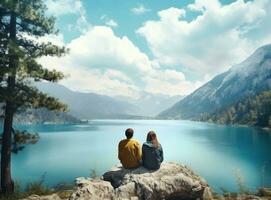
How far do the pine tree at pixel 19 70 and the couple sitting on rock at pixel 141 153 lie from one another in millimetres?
7946

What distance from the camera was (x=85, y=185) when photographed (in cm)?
1387

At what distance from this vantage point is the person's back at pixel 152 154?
1588 cm

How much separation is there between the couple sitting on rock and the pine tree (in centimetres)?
795

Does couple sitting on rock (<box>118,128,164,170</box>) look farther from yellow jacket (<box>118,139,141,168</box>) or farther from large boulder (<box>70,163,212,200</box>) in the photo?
large boulder (<box>70,163,212,200</box>)

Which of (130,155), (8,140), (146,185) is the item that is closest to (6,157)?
(8,140)

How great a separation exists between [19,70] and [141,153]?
873cm

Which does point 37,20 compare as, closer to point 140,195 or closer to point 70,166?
point 140,195

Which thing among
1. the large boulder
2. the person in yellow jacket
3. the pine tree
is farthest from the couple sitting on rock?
the pine tree

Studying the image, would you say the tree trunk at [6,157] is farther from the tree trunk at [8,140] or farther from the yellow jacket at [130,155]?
the yellow jacket at [130,155]

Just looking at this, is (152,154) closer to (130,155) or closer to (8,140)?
(130,155)

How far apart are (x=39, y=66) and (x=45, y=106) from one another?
2545 mm

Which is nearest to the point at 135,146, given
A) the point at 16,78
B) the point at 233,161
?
the point at 16,78

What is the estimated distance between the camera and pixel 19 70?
66.8 ft

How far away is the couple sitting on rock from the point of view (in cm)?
1594
